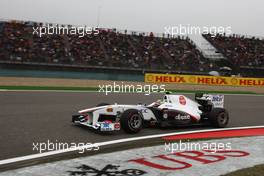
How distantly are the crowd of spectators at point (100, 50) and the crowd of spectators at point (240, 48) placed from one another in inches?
115

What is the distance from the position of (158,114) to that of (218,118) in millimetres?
1708

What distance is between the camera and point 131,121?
8742 millimetres

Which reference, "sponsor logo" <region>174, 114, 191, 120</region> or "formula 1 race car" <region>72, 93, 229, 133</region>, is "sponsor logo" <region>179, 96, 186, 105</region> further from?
"sponsor logo" <region>174, 114, 191, 120</region>

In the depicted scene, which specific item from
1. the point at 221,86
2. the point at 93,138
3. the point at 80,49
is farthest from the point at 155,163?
the point at 80,49

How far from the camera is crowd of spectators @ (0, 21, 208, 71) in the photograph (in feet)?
92.2

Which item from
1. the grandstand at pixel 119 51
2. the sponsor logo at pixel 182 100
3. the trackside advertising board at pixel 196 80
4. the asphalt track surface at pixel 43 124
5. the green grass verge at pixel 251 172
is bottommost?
the green grass verge at pixel 251 172

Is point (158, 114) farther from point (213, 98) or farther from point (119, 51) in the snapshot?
point (119, 51)

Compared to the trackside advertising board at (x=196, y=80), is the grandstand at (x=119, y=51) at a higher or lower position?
higher

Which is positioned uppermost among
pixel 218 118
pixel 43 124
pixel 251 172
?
pixel 218 118

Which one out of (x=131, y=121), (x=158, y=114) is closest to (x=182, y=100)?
(x=158, y=114)

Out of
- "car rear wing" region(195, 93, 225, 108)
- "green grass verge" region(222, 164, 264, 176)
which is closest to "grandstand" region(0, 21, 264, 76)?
"car rear wing" region(195, 93, 225, 108)

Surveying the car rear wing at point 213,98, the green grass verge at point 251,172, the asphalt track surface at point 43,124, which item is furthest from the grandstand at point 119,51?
the green grass verge at point 251,172

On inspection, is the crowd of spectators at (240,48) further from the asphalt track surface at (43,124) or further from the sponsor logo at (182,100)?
the sponsor logo at (182,100)

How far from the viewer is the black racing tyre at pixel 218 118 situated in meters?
10.1
